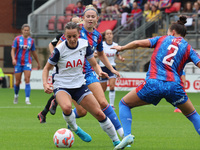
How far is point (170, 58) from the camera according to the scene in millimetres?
6926

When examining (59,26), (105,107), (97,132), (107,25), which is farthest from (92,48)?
(59,26)

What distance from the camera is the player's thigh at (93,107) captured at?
723 cm

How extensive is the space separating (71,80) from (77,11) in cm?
2005

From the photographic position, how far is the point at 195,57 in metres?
6.99

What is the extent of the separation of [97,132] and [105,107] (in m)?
1.31

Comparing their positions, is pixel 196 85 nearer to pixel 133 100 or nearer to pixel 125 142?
pixel 133 100

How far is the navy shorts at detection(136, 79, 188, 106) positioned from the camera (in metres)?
6.87

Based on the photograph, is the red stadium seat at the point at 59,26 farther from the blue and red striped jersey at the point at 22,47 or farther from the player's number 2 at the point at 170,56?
the player's number 2 at the point at 170,56

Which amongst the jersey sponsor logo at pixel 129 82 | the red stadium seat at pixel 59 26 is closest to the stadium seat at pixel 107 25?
the red stadium seat at pixel 59 26

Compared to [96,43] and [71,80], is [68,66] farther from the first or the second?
[96,43]

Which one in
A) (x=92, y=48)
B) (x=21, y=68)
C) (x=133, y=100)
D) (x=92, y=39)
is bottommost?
(x=21, y=68)

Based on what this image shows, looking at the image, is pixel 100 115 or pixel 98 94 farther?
pixel 98 94

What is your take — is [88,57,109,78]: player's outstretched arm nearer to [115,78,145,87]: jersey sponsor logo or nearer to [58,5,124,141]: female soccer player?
[58,5,124,141]: female soccer player

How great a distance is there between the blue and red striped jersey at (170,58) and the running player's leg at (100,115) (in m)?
0.85
